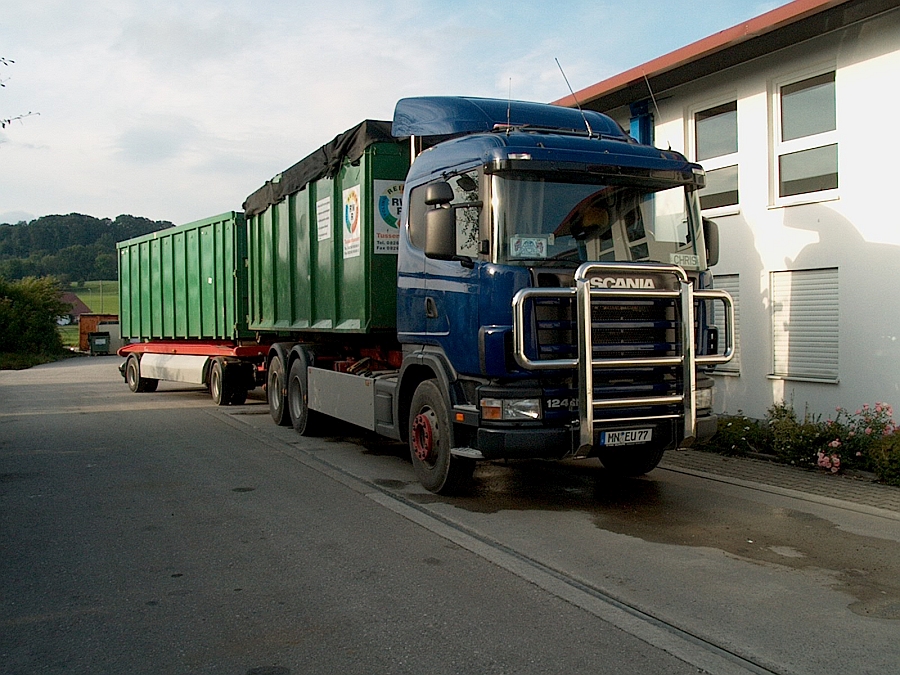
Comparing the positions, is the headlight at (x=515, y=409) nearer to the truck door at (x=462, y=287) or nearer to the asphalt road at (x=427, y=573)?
the truck door at (x=462, y=287)

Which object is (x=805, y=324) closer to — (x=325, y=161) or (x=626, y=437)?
(x=626, y=437)

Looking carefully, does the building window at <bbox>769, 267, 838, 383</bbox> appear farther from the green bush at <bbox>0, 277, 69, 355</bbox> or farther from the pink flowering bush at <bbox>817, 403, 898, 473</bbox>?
the green bush at <bbox>0, 277, 69, 355</bbox>

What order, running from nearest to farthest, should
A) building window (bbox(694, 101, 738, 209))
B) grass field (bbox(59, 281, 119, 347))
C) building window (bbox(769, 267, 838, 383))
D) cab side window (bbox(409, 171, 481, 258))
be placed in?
cab side window (bbox(409, 171, 481, 258)) → building window (bbox(769, 267, 838, 383)) → building window (bbox(694, 101, 738, 209)) → grass field (bbox(59, 281, 119, 347))

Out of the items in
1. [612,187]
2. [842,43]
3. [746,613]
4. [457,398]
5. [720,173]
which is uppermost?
[842,43]

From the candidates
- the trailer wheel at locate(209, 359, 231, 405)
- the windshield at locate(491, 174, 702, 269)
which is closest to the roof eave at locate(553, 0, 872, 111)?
the windshield at locate(491, 174, 702, 269)

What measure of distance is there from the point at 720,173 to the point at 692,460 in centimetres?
454

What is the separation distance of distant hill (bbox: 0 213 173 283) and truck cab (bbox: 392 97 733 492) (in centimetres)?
8250

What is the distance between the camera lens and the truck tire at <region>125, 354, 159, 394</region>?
798 inches

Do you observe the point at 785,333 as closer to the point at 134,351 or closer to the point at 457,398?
the point at 457,398

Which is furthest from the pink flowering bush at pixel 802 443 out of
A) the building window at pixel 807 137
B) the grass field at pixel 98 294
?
the grass field at pixel 98 294

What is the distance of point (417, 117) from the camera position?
903 centimetres

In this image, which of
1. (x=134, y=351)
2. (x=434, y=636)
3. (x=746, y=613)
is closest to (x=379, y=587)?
(x=434, y=636)

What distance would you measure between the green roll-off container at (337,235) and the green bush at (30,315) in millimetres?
31656

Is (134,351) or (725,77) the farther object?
(134,351)
